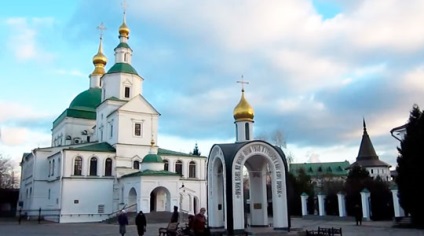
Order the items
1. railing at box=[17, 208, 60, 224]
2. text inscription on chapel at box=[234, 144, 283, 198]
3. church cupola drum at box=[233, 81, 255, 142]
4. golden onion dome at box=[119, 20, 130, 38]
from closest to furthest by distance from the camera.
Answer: text inscription on chapel at box=[234, 144, 283, 198] → church cupola drum at box=[233, 81, 255, 142] → railing at box=[17, 208, 60, 224] → golden onion dome at box=[119, 20, 130, 38]

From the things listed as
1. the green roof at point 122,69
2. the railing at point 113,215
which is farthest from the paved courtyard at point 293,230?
the green roof at point 122,69

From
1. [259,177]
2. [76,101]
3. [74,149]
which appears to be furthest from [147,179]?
[76,101]

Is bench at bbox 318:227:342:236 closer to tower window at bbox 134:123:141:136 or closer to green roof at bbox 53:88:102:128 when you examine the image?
tower window at bbox 134:123:141:136

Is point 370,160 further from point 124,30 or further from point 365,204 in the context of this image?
point 124,30

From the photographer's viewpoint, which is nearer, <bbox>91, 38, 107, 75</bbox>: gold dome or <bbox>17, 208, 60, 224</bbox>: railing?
<bbox>17, 208, 60, 224</bbox>: railing

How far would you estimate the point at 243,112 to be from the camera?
2027 centimetres

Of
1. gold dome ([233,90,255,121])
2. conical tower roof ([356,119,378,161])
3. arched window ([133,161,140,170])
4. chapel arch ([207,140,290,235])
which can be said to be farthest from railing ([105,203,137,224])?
conical tower roof ([356,119,378,161])

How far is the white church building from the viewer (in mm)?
37000

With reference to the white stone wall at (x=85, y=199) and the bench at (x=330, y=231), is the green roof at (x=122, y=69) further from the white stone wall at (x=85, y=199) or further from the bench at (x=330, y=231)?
the bench at (x=330, y=231)

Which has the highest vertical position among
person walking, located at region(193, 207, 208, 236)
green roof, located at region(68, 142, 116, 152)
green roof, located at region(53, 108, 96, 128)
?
green roof, located at region(53, 108, 96, 128)

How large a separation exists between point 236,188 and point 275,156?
7.78 feet

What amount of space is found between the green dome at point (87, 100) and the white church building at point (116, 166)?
1.30 meters

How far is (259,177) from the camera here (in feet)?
65.9

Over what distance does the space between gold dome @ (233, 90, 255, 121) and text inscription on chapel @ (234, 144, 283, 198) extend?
2.27 metres
